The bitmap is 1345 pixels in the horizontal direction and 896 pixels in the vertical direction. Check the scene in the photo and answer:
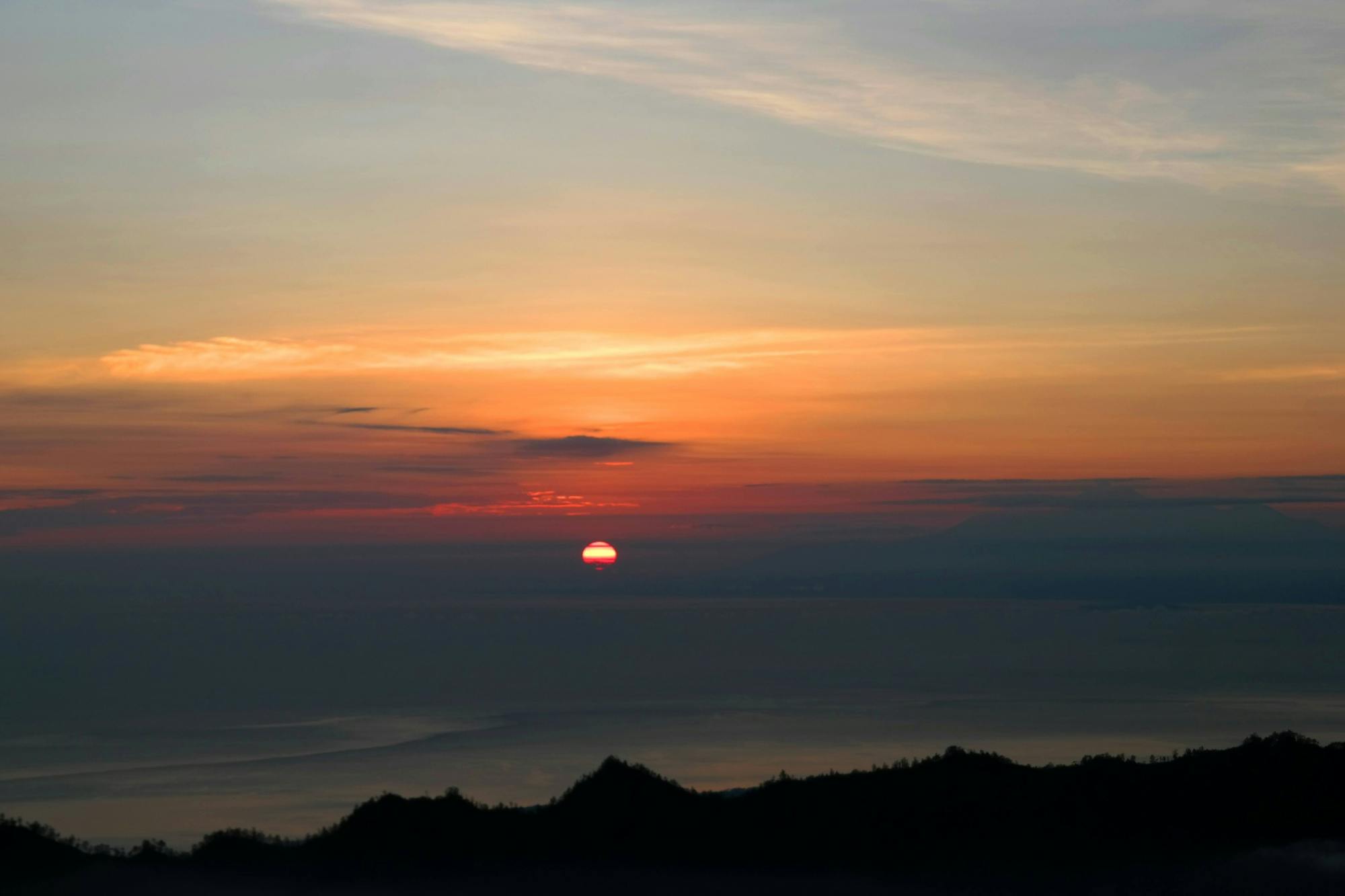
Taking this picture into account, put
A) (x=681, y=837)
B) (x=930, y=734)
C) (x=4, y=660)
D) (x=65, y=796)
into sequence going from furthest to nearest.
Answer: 1. (x=4, y=660)
2. (x=930, y=734)
3. (x=65, y=796)
4. (x=681, y=837)

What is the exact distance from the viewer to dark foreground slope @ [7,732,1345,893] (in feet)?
84.7

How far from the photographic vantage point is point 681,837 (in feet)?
95.1

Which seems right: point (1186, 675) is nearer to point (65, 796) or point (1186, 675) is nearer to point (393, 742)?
point (393, 742)

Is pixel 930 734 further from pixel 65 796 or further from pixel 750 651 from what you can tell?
pixel 750 651

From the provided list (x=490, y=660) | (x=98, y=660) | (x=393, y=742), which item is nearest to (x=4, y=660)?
(x=98, y=660)

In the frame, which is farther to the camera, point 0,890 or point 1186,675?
point 1186,675

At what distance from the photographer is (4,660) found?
531ft

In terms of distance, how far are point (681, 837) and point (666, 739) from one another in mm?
59305

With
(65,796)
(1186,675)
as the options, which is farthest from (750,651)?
(65,796)

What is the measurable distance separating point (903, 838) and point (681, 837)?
15.4ft

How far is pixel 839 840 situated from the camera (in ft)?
93.8

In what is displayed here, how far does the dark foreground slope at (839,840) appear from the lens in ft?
84.7

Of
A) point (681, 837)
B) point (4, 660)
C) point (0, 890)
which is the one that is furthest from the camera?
point (4, 660)

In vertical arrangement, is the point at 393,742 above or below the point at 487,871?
below
